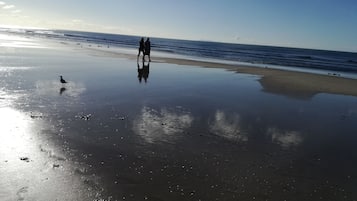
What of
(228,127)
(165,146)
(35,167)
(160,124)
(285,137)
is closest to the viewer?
(35,167)

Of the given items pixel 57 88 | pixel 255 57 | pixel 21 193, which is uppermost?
pixel 21 193

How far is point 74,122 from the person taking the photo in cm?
901

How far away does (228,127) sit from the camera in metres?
9.88

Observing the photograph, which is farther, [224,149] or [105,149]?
[224,149]

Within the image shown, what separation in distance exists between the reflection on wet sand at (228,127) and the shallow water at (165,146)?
0.03m

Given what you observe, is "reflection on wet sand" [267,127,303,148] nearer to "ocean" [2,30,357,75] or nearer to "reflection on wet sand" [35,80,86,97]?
"reflection on wet sand" [35,80,86,97]

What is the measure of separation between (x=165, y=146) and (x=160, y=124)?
71.6 inches

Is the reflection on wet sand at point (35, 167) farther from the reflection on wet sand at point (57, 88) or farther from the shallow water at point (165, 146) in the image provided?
the reflection on wet sand at point (57, 88)

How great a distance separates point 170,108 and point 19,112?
15.0ft

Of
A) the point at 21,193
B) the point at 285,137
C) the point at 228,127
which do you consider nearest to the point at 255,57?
the point at 228,127

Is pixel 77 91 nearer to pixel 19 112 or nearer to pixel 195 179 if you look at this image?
pixel 19 112

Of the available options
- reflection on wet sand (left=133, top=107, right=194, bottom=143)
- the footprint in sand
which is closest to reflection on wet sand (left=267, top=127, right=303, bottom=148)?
reflection on wet sand (left=133, top=107, right=194, bottom=143)

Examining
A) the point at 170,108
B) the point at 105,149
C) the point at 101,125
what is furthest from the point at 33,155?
the point at 170,108

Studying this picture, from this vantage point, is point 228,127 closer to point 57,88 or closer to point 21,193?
point 21,193
